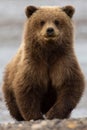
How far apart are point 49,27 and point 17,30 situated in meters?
12.2

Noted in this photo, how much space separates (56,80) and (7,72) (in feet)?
2.85

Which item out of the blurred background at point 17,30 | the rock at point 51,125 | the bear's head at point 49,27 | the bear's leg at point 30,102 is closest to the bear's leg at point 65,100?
the bear's leg at point 30,102

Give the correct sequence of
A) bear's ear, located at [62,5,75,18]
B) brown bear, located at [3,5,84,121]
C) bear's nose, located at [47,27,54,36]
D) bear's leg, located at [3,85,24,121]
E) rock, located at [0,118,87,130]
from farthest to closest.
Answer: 1. bear's leg, located at [3,85,24,121]
2. bear's ear, located at [62,5,75,18]
3. brown bear, located at [3,5,84,121]
4. bear's nose, located at [47,27,54,36]
5. rock, located at [0,118,87,130]

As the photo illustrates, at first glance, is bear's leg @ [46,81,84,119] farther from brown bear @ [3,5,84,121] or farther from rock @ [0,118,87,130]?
rock @ [0,118,87,130]

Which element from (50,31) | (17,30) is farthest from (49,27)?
(17,30)

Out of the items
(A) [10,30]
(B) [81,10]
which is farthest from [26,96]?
(B) [81,10]

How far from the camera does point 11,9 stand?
2594 centimetres

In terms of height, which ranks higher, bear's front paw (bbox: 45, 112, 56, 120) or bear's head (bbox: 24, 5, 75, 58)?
bear's head (bbox: 24, 5, 75, 58)

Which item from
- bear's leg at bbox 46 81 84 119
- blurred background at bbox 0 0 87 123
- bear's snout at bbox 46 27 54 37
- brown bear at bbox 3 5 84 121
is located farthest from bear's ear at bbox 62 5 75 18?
blurred background at bbox 0 0 87 123

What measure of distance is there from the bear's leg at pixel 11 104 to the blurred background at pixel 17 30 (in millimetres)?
1159

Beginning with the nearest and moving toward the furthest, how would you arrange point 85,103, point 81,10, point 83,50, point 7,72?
point 7,72, point 85,103, point 83,50, point 81,10

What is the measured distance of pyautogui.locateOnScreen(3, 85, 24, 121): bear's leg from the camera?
11.1 m

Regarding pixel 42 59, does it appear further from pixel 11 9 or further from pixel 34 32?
pixel 11 9

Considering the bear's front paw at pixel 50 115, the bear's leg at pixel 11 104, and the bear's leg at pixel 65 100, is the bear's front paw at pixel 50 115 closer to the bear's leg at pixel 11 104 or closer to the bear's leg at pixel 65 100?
the bear's leg at pixel 65 100
